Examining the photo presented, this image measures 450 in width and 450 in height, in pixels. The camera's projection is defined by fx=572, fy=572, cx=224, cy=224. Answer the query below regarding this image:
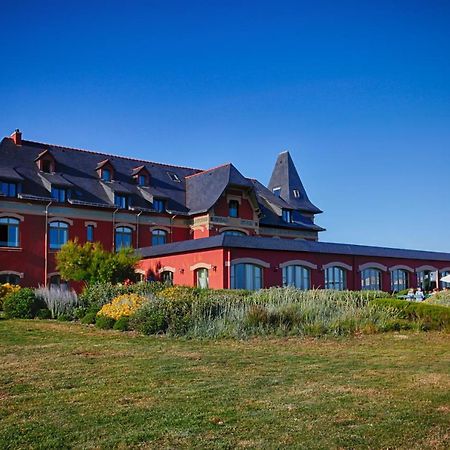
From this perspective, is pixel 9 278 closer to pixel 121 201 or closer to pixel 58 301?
pixel 121 201

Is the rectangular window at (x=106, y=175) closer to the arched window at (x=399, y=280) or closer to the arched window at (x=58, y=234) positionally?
the arched window at (x=58, y=234)

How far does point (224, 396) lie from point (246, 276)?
2049cm

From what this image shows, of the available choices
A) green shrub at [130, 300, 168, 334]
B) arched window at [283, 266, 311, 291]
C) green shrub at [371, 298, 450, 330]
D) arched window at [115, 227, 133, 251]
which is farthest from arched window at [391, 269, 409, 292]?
green shrub at [130, 300, 168, 334]

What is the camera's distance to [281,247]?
2881 centimetres

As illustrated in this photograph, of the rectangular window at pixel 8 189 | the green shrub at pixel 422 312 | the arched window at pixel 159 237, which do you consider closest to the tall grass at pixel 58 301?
the green shrub at pixel 422 312

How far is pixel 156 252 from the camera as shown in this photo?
32438 millimetres

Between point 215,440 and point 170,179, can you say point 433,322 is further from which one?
point 170,179

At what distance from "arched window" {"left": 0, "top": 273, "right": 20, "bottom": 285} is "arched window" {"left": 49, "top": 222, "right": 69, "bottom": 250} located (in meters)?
2.68

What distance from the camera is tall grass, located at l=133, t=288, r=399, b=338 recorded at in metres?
14.9

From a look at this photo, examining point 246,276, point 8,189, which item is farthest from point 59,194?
point 246,276

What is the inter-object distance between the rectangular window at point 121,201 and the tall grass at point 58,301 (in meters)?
14.6

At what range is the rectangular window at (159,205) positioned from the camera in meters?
38.5

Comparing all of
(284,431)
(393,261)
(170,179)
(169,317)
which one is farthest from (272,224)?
(284,431)

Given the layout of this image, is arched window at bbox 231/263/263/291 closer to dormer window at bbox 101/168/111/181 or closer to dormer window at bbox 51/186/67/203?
dormer window at bbox 51/186/67/203
